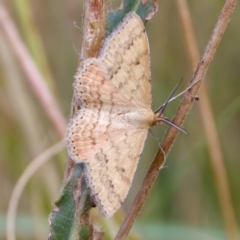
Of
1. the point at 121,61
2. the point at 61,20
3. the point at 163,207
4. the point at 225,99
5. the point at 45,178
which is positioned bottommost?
the point at 163,207

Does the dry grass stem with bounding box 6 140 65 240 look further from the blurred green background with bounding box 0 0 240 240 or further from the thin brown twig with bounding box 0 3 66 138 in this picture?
the blurred green background with bounding box 0 0 240 240

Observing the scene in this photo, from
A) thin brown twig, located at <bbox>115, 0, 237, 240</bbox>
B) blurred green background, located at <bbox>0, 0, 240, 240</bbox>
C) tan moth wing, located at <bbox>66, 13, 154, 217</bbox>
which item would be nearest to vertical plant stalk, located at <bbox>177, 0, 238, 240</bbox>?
blurred green background, located at <bbox>0, 0, 240, 240</bbox>

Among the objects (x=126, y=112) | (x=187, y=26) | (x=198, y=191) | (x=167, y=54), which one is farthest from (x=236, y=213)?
(x=126, y=112)

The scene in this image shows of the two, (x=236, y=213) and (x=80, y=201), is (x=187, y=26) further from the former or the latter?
(x=236, y=213)

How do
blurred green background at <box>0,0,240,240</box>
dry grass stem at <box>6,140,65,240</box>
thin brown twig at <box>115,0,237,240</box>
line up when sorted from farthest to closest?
blurred green background at <box>0,0,240,240</box> → dry grass stem at <box>6,140,65,240</box> → thin brown twig at <box>115,0,237,240</box>

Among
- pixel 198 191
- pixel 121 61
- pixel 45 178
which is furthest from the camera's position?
pixel 198 191

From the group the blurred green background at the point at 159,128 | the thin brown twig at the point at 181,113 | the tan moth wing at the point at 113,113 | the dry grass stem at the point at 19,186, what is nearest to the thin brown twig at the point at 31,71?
the dry grass stem at the point at 19,186

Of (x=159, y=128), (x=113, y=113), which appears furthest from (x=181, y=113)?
(x=159, y=128)
